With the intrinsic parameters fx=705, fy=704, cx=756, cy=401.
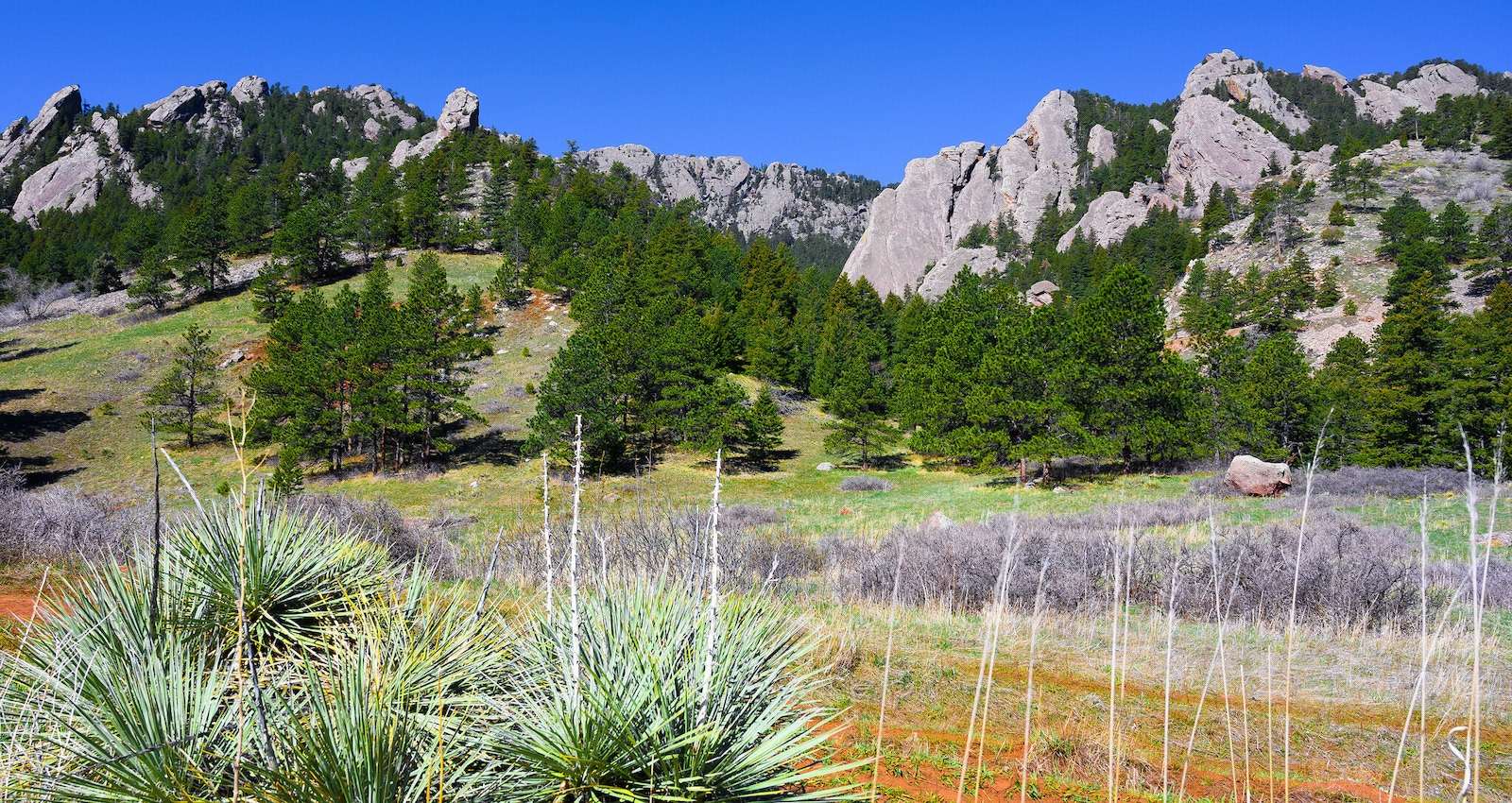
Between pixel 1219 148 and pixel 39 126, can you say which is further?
pixel 39 126

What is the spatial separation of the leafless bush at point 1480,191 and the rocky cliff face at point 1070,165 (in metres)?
27.2

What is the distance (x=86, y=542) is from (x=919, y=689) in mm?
12063

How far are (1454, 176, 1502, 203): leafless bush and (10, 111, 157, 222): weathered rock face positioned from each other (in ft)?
516

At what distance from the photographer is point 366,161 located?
10506 centimetres

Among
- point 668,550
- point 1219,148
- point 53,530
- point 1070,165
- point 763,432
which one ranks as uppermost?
point 1070,165

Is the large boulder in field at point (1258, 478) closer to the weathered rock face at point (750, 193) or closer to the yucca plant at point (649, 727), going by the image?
the yucca plant at point (649, 727)

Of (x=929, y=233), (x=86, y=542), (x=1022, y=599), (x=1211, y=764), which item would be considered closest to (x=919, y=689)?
(x=1211, y=764)

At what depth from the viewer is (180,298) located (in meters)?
55.9

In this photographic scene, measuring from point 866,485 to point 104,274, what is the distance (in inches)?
2862

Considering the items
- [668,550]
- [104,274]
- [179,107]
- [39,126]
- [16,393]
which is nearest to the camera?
[668,550]

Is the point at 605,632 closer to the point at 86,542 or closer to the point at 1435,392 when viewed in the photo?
the point at 86,542

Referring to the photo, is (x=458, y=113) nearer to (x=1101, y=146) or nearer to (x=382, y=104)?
(x=382, y=104)

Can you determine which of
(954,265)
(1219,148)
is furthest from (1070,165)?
(954,265)

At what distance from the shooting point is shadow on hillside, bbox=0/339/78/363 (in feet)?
147
